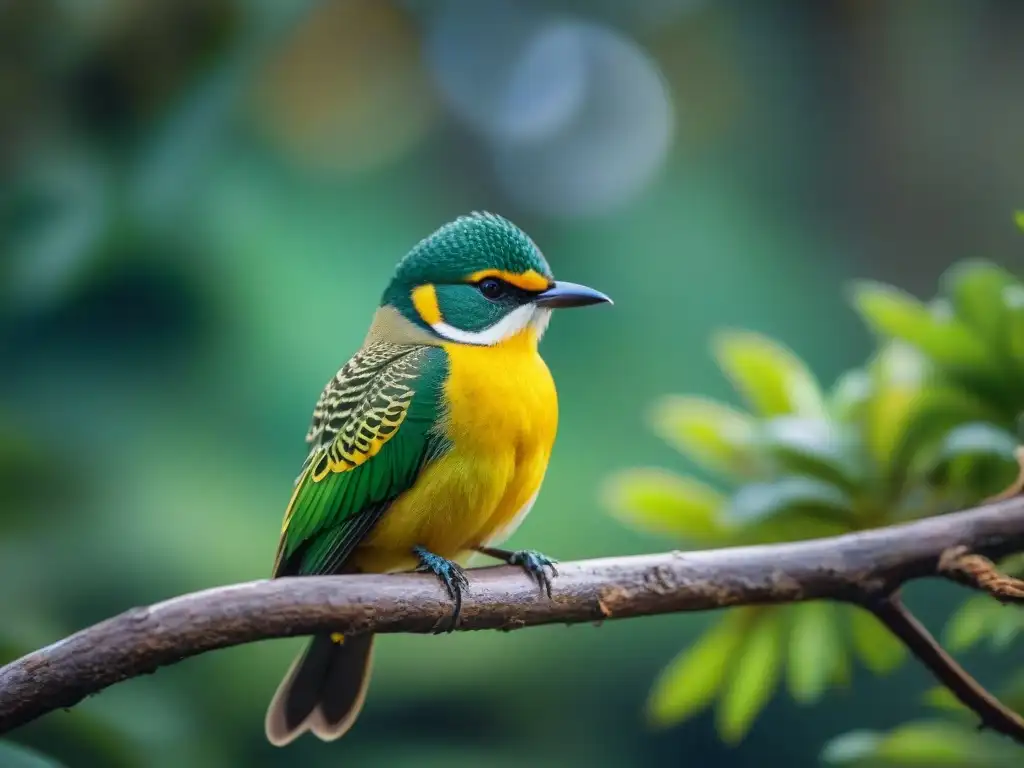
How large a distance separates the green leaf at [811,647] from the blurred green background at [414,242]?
73cm

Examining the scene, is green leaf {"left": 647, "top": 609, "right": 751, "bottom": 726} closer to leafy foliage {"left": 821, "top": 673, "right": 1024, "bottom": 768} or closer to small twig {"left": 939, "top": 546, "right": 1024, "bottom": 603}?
leafy foliage {"left": 821, "top": 673, "right": 1024, "bottom": 768}

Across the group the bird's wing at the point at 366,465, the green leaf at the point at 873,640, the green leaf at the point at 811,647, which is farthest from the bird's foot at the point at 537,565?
the green leaf at the point at 873,640

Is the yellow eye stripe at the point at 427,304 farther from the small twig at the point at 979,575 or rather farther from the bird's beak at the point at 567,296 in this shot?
the small twig at the point at 979,575

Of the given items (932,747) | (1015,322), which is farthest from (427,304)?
(932,747)

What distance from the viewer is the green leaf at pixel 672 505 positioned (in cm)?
124

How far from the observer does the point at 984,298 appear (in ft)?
3.60

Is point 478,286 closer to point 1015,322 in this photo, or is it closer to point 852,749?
point 1015,322

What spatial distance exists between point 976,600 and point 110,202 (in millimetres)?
1332

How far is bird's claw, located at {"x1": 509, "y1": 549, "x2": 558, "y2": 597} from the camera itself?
992mm

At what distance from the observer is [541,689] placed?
6.35ft

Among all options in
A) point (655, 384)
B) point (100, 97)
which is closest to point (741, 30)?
point (655, 384)

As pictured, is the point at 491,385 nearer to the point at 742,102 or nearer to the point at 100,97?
the point at 100,97

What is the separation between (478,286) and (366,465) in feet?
0.70

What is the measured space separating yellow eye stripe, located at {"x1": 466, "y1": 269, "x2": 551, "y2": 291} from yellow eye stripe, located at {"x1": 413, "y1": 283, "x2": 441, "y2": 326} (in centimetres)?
5
